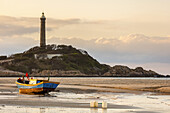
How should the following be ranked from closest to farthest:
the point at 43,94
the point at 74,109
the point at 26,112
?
the point at 26,112 < the point at 74,109 < the point at 43,94

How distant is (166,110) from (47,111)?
10381 mm

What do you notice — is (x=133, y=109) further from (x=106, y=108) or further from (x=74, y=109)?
(x=74, y=109)

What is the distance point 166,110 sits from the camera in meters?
33.5

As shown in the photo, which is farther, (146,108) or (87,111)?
(146,108)

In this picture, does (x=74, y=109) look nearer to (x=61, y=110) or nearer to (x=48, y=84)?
(x=61, y=110)

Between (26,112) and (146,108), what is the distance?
11184mm

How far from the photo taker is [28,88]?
58188 millimetres

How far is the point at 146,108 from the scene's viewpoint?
35375 millimetres

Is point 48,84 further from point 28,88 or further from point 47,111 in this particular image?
point 47,111

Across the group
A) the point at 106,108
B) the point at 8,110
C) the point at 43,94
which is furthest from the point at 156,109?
the point at 43,94

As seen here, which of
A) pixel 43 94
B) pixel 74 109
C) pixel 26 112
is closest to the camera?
pixel 26 112

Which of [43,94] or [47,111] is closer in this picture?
[47,111]

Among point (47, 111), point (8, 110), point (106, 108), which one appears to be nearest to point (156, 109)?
point (106, 108)

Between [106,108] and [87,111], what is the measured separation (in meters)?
2.87
